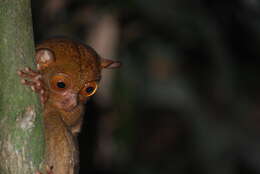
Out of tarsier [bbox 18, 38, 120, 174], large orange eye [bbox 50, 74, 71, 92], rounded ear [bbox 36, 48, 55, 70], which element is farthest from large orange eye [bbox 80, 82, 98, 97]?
rounded ear [bbox 36, 48, 55, 70]

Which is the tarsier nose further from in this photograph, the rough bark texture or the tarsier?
the rough bark texture

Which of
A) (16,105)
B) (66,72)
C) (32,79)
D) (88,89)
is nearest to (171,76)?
(88,89)

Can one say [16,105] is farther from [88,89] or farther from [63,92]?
[88,89]

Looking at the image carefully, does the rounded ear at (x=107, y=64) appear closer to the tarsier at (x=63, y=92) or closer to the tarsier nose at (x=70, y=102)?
the tarsier at (x=63, y=92)

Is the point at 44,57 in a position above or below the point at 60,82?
above

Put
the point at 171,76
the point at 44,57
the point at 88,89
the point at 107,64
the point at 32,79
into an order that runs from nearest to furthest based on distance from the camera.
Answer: the point at 32,79 < the point at 44,57 < the point at 88,89 < the point at 107,64 < the point at 171,76

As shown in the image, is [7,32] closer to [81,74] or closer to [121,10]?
[81,74]
